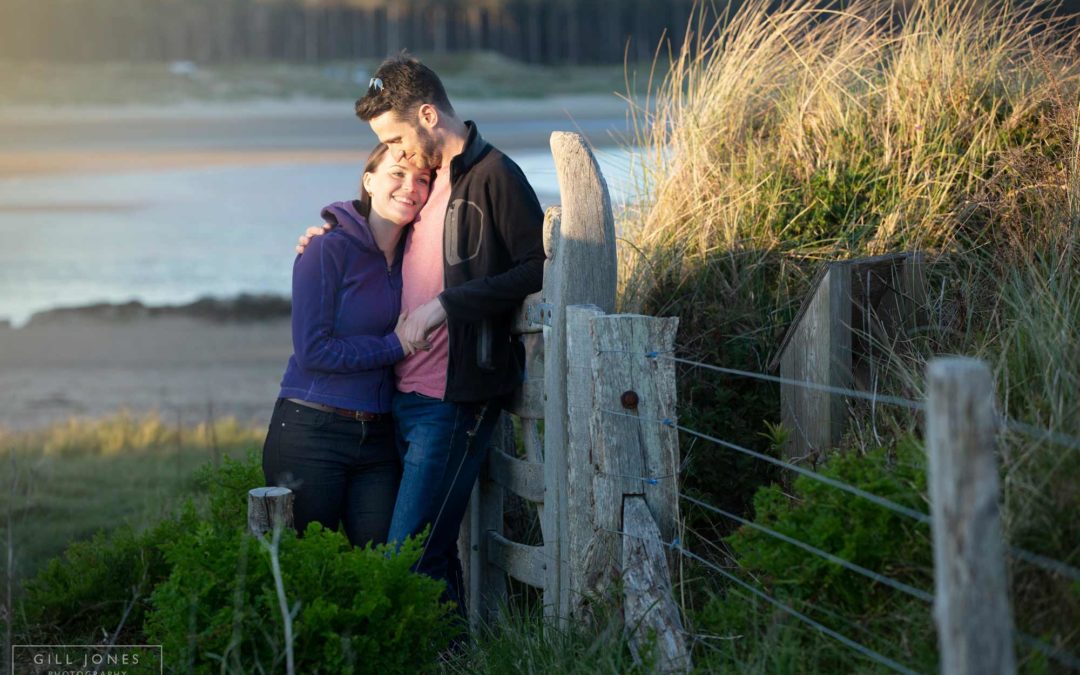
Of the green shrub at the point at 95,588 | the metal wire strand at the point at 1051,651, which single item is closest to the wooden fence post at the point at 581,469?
the metal wire strand at the point at 1051,651

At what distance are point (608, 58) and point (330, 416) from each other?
32260 millimetres

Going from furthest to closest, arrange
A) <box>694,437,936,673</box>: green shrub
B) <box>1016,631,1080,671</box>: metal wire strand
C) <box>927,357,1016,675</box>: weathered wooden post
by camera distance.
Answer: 1. <box>694,437,936,673</box>: green shrub
2. <box>1016,631,1080,671</box>: metal wire strand
3. <box>927,357,1016,675</box>: weathered wooden post

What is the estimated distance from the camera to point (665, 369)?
3.58m

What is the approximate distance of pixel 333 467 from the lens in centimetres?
437

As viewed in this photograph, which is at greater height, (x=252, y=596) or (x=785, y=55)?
(x=785, y=55)

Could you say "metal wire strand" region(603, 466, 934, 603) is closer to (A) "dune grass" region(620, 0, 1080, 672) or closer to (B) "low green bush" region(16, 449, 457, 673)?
(A) "dune grass" region(620, 0, 1080, 672)

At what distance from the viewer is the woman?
430cm

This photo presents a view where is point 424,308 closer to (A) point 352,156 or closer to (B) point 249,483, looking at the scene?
(B) point 249,483

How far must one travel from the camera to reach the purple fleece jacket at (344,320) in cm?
427

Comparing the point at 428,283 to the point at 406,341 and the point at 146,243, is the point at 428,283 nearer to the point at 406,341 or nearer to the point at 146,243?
the point at 406,341

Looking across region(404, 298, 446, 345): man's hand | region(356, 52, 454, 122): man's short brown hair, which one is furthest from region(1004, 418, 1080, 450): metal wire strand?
region(356, 52, 454, 122): man's short brown hair

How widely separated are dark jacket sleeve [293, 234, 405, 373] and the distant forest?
32.8 m

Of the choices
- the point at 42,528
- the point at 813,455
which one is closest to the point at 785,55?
the point at 813,455

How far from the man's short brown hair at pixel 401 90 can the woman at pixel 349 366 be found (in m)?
0.20
